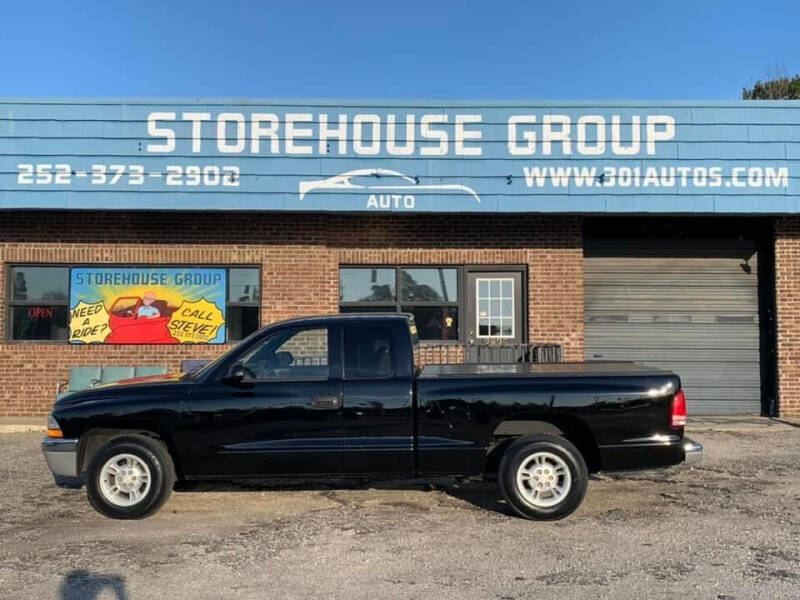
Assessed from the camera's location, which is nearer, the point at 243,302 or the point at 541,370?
the point at 541,370

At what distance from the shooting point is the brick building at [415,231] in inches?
417

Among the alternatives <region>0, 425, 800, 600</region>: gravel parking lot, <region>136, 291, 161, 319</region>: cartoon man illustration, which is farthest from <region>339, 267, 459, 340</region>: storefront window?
<region>0, 425, 800, 600</region>: gravel parking lot

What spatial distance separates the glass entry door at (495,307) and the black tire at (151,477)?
6638 millimetres

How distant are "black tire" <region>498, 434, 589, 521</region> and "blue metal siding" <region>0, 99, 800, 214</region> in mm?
5564

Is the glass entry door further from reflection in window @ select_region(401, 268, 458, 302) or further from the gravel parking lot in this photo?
the gravel parking lot

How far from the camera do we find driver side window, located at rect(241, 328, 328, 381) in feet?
19.6

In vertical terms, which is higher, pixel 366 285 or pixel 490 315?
pixel 366 285

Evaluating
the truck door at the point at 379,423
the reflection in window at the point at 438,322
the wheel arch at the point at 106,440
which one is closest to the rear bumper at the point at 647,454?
the truck door at the point at 379,423

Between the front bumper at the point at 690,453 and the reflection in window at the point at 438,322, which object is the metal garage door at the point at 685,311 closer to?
the reflection in window at the point at 438,322

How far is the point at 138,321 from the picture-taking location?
11.4 metres


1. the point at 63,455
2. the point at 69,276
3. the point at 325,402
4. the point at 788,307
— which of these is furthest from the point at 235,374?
the point at 788,307

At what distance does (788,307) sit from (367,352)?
870 cm

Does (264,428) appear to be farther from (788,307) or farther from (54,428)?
(788,307)

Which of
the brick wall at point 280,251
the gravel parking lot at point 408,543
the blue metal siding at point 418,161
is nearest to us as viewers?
the gravel parking lot at point 408,543
